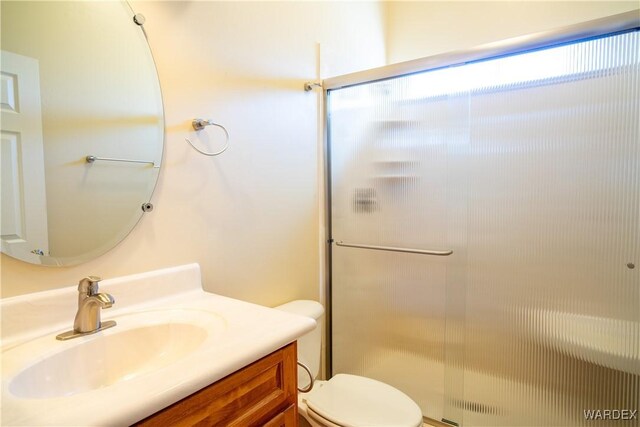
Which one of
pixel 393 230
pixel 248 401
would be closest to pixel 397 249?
pixel 393 230

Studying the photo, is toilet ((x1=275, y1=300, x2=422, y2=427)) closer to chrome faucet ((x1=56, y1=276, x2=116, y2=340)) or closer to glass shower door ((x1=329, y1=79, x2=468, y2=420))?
glass shower door ((x1=329, y1=79, x2=468, y2=420))

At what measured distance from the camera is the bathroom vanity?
58 centimetres

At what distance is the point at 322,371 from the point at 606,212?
5.37 feet

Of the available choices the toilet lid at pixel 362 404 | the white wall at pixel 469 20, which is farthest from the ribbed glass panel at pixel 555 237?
the white wall at pixel 469 20

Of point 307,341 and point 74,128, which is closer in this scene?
point 74,128

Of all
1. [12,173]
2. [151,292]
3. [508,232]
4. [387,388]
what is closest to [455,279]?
[508,232]

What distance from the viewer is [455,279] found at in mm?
1612

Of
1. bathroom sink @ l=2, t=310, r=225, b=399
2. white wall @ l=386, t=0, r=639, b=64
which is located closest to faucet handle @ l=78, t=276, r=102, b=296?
bathroom sink @ l=2, t=310, r=225, b=399

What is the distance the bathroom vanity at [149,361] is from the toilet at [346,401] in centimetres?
45

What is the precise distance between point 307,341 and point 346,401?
294 mm

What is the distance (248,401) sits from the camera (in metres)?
0.80

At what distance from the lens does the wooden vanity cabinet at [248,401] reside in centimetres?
65

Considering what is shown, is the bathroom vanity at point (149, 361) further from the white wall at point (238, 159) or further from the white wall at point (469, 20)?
the white wall at point (469, 20)

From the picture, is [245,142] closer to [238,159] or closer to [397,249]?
[238,159]
